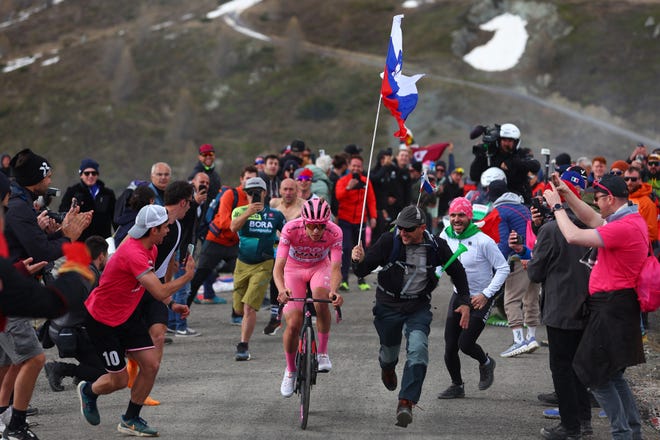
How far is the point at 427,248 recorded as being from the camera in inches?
364

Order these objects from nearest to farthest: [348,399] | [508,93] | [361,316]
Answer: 1. [348,399]
2. [361,316]
3. [508,93]

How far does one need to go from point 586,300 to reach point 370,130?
6791cm

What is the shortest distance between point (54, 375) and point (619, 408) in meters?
5.32

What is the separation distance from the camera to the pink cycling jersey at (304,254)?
1053 centimetres

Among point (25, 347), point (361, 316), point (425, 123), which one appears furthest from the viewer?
point (425, 123)

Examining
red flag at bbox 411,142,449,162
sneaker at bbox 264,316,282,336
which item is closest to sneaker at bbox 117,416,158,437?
sneaker at bbox 264,316,282,336

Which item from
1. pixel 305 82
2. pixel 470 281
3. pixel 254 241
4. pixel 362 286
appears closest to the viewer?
pixel 470 281

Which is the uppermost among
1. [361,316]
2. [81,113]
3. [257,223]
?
[257,223]

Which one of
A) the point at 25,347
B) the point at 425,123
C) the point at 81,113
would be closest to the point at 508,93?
the point at 425,123

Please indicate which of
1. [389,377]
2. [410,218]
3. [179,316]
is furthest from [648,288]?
[179,316]

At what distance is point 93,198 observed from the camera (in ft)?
43.9

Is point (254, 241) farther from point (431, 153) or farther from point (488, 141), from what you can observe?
point (431, 153)

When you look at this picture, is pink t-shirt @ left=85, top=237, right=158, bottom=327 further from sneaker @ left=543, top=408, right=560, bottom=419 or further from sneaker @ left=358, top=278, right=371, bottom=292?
sneaker @ left=358, top=278, right=371, bottom=292

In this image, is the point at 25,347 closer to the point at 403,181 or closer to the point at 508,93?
the point at 403,181
